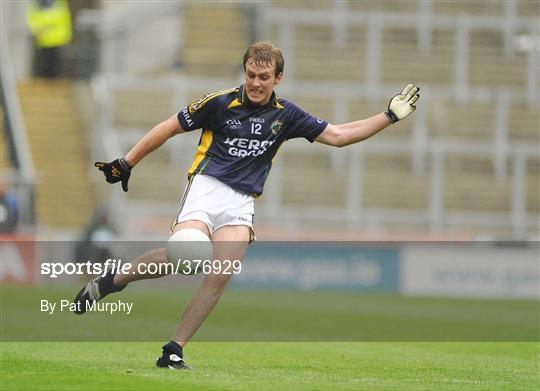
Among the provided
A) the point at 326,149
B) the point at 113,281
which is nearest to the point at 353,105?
the point at 326,149

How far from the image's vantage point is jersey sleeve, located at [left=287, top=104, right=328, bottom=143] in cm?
944

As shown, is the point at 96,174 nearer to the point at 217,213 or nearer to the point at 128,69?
the point at 128,69

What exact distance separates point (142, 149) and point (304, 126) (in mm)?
1114

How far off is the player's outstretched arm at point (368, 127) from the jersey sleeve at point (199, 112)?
815 mm

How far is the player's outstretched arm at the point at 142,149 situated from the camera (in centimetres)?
927

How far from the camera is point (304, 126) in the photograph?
9.49 meters

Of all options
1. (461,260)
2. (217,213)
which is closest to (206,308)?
(217,213)

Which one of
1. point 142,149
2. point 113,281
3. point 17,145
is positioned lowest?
point 113,281

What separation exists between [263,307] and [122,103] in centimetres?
1283

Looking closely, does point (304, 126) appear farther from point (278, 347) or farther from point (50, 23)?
point (50, 23)

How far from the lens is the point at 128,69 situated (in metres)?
32.7

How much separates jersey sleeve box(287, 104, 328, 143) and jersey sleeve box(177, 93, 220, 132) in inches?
22.0

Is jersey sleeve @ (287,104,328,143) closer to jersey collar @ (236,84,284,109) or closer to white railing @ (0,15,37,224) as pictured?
jersey collar @ (236,84,284,109)

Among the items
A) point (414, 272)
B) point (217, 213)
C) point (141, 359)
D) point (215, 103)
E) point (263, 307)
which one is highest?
point (414, 272)
